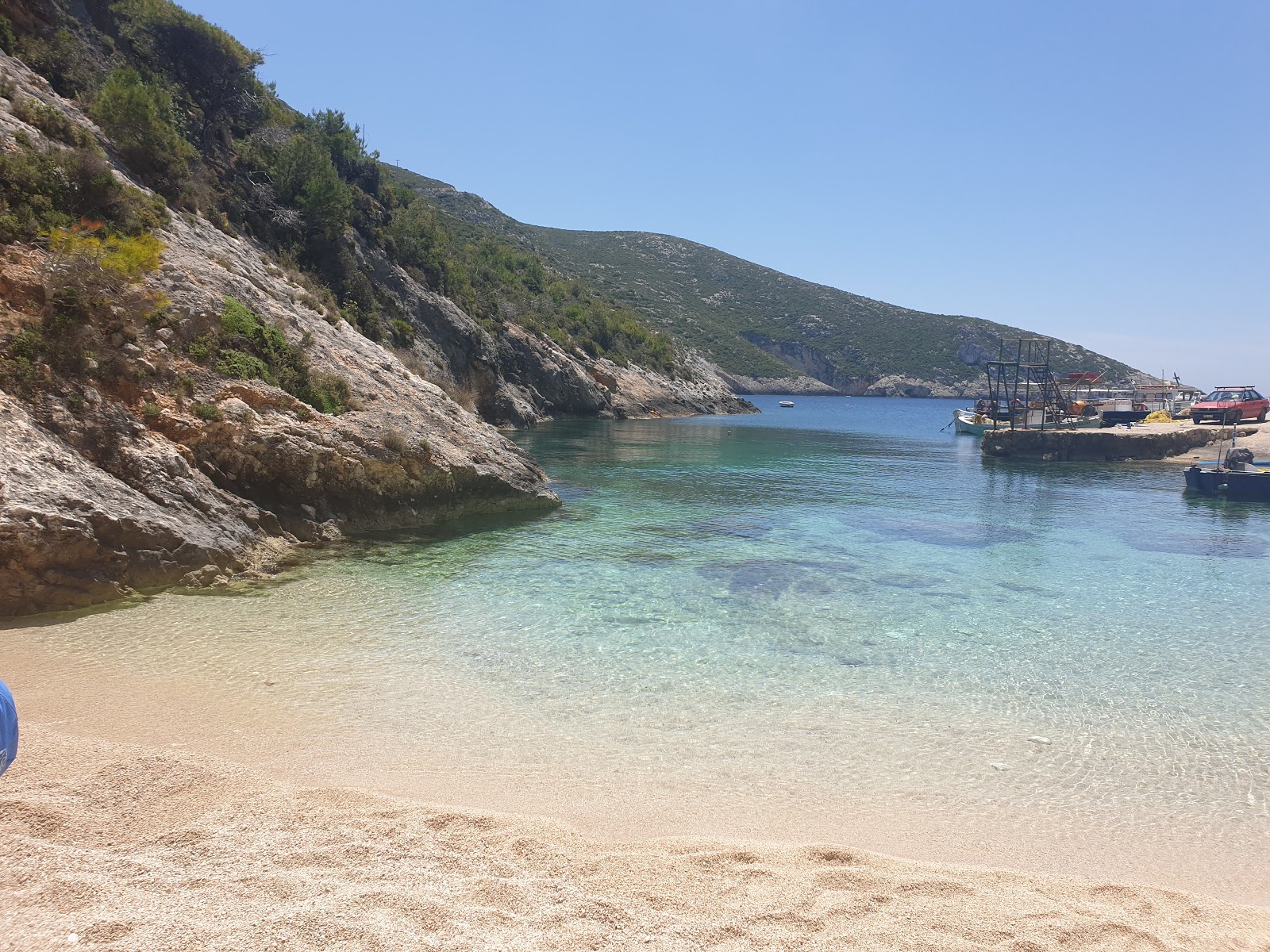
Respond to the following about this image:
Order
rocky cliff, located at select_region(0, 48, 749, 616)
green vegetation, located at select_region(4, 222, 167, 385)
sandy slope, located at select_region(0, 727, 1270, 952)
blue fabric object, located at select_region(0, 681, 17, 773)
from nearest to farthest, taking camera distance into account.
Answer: sandy slope, located at select_region(0, 727, 1270, 952) < blue fabric object, located at select_region(0, 681, 17, 773) < rocky cliff, located at select_region(0, 48, 749, 616) < green vegetation, located at select_region(4, 222, 167, 385)

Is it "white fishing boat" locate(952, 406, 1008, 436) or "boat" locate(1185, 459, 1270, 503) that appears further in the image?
"white fishing boat" locate(952, 406, 1008, 436)

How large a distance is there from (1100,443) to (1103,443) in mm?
123

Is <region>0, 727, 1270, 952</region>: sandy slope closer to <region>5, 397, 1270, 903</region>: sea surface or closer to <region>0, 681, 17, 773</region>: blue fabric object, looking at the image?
<region>0, 681, 17, 773</region>: blue fabric object

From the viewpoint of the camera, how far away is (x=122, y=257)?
41.7 ft

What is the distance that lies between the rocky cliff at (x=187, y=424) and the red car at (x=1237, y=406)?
4630cm

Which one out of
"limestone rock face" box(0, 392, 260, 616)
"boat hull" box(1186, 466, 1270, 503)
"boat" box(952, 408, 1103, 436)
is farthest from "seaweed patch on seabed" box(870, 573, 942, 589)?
"boat" box(952, 408, 1103, 436)

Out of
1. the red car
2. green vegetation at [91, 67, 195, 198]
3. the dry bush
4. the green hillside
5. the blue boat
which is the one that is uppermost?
the green hillside

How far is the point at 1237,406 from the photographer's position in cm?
4566

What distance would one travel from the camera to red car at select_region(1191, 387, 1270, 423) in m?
45.6

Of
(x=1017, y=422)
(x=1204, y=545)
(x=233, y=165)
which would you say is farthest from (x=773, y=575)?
(x=1017, y=422)

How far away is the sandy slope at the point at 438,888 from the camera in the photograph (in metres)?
3.75

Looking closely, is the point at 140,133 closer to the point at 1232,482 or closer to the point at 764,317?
the point at 1232,482

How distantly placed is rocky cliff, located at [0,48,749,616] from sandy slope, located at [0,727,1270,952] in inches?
211

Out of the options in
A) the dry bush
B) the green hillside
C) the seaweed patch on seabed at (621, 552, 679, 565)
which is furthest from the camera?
the green hillside
